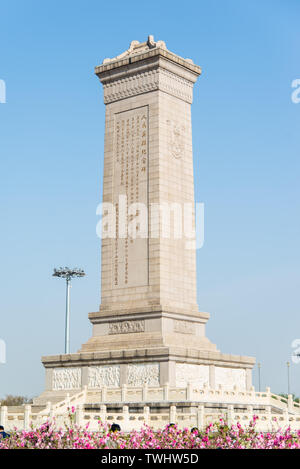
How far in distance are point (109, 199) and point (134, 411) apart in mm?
9556

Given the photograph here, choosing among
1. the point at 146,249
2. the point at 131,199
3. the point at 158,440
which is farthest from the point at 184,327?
the point at 158,440

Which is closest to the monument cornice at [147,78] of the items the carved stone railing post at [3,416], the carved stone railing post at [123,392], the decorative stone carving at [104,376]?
the decorative stone carving at [104,376]

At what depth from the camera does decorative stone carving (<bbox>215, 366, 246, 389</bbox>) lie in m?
28.7

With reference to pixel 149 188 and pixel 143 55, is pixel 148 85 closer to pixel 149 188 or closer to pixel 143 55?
pixel 143 55

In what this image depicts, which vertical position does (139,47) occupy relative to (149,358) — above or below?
above

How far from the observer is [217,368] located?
28703 millimetres

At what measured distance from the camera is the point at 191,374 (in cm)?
2700

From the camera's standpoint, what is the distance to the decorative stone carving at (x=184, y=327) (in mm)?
28367

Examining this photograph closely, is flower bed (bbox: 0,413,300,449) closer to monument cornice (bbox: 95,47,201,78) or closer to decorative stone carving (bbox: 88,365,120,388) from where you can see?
decorative stone carving (bbox: 88,365,120,388)

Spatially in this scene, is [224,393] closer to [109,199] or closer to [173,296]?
[173,296]

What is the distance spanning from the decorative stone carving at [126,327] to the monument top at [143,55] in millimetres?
10731

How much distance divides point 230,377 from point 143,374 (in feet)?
14.3

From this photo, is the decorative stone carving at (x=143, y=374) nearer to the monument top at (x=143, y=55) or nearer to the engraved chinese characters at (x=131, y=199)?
the engraved chinese characters at (x=131, y=199)
